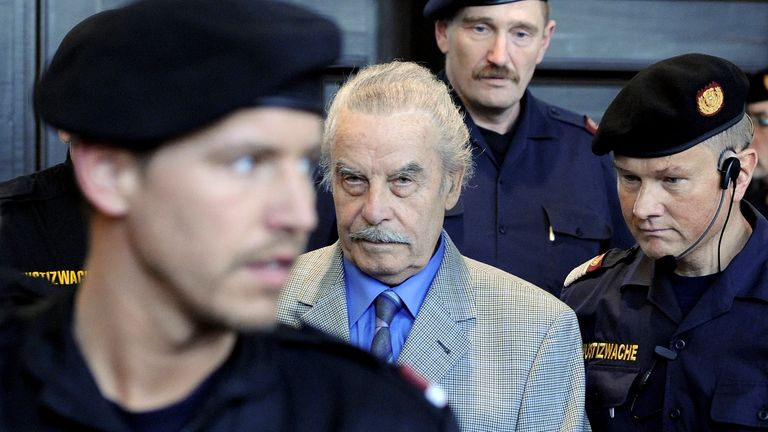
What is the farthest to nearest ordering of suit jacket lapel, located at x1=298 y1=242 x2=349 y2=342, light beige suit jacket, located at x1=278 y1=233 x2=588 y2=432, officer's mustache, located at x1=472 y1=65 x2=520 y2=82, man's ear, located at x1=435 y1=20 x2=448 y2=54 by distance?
man's ear, located at x1=435 y1=20 x2=448 y2=54 → officer's mustache, located at x1=472 y1=65 x2=520 y2=82 → suit jacket lapel, located at x1=298 y1=242 x2=349 y2=342 → light beige suit jacket, located at x1=278 y1=233 x2=588 y2=432

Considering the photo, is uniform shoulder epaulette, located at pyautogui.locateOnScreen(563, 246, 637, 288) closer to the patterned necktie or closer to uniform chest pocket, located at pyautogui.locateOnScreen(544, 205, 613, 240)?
uniform chest pocket, located at pyautogui.locateOnScreen(544, 205, 613, 240)

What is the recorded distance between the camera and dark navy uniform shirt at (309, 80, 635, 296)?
3484mm

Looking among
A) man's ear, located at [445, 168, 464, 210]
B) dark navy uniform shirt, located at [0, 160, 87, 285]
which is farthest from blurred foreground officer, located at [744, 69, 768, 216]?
dark navy uniform shirt, located at [0, 160, 87, 285]

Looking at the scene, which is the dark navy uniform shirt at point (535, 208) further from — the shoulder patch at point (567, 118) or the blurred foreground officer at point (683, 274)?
the blurred foreground officer at point (683, 274)

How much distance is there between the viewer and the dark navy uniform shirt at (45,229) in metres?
3.11

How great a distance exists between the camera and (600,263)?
10.6 feet

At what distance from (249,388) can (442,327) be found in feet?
4.06

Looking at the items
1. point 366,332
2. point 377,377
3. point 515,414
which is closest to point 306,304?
point 366,332

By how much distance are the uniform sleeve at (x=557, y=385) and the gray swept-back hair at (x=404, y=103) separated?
38 cm

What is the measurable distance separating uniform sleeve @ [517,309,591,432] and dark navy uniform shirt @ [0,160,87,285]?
1.06 meters

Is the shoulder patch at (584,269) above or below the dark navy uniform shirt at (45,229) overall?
below

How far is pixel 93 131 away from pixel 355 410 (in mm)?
410

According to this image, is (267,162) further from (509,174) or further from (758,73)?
(758,73)

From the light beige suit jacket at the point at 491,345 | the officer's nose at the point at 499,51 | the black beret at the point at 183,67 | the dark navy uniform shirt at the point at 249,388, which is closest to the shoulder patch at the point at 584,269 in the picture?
the light beige suit jacket at the point at 491,345
